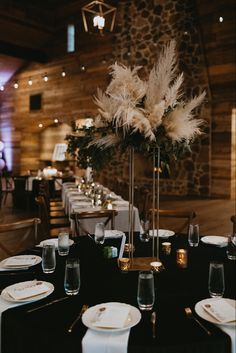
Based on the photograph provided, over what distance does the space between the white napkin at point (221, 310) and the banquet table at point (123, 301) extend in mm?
47

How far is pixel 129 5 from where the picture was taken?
1116 cm

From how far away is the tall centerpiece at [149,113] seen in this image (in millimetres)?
1771

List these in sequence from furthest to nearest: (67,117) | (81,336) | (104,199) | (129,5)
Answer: (67,117), (129,5), (104,199), (81,336)

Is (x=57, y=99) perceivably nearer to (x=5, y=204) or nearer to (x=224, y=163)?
(x=5, y=204)

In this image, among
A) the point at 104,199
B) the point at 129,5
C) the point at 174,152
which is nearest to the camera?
the point at 174,152

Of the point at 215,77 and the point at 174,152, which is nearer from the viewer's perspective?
the point at 174,152

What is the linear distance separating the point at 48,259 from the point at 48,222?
2349mm

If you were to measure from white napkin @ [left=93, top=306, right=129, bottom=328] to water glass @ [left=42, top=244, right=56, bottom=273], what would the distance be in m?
0.58

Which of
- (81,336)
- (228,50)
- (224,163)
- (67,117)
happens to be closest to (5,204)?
(67,117)

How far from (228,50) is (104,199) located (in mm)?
6325

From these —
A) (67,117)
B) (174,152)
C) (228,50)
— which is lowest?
(174,152)

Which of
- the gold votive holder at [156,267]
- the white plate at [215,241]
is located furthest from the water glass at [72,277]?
the white plate at [215,241]

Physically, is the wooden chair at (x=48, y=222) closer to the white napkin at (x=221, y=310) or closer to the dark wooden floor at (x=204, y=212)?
the dark wooden floor at (x=204, y=212)

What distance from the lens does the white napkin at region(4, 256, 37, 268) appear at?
2.14 meters
